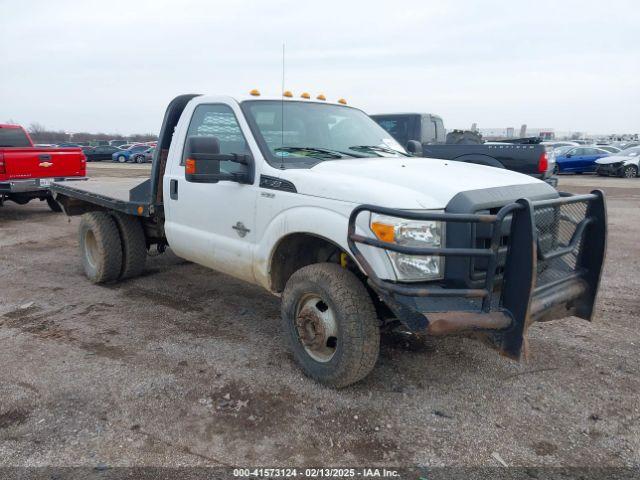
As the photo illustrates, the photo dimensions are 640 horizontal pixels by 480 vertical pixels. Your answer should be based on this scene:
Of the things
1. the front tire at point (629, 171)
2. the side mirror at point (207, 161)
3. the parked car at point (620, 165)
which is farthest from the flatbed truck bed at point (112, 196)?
the front tire at point (629, 171)

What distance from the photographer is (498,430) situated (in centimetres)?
318

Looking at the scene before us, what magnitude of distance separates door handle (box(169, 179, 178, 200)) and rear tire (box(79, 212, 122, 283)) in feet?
4.53

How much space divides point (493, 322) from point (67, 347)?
10.8 ft

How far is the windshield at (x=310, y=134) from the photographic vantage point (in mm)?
4133

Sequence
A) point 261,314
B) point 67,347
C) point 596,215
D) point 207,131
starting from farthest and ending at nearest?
point 261,314 → point 207,131 → point 67,347 → point 596,215

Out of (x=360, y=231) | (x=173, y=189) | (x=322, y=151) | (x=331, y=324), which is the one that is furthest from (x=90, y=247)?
(x=360, y=231)

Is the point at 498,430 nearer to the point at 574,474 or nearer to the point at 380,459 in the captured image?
the point at 574,474

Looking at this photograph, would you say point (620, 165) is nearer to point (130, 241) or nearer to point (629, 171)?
point (629, 171)

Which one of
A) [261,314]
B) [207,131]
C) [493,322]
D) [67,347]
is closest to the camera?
[493,322]

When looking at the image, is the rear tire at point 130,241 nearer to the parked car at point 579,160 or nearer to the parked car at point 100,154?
the parked car at point 579,160

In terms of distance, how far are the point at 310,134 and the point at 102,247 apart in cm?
285

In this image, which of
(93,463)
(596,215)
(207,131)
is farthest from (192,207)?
(596,215)

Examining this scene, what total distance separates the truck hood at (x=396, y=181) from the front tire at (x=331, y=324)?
535 mm

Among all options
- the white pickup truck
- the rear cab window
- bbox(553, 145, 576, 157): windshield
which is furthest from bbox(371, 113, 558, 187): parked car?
bbox(553, 145, 576, 157): windshield
